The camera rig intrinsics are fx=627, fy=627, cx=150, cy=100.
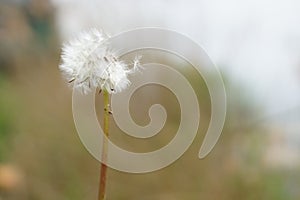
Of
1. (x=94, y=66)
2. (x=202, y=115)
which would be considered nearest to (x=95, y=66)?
(x=94, y=66)

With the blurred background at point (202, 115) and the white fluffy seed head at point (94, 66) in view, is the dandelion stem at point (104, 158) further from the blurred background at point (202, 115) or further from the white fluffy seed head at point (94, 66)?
the blurred background at point (202, 115)

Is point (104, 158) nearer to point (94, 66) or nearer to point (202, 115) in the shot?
point (94, 66)

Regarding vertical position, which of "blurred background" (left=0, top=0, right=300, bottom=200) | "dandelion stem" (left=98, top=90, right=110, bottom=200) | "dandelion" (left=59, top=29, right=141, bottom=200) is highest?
"blurred background" (left=0, top=0, right=300, bottom=200)

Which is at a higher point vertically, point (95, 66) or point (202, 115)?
point (202, 115)

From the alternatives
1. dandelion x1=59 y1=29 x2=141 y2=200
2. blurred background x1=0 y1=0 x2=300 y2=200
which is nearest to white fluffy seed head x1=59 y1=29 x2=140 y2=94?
dandelion x1=59 y1=29 x2=141 y2=200

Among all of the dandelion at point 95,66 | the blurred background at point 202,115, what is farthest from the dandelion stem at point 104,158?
the blurred background at point 202,115

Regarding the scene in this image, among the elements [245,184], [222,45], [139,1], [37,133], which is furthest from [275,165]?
[37,133]

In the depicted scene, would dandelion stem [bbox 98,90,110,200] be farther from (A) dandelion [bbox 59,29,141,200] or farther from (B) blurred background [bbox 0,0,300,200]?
(B) blurred background [bbox 0,0,300,200]
